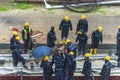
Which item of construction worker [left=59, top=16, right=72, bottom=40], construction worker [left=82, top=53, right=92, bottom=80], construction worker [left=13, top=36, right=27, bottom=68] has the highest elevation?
construction worker [left=59, top=16, right=72, bottom=40]

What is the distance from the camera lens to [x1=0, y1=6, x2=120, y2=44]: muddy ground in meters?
22.1

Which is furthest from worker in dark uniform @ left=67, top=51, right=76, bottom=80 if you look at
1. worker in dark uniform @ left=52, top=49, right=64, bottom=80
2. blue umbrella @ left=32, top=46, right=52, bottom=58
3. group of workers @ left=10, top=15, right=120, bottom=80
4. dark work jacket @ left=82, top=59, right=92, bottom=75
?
blue umbrella @ left=32, top=46, right=52, bottom=58

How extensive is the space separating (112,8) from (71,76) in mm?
7916

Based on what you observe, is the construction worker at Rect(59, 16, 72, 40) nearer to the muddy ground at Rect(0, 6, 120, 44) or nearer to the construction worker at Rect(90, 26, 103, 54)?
the muddy ground at Rect(0, 6, 120, 44)

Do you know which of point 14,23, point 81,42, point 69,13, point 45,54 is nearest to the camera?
point 45,54

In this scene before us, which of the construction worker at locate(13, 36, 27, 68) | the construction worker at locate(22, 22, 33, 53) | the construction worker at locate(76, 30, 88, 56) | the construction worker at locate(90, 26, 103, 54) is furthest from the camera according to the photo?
the construction worker at locate(90, 26, 103, 54)

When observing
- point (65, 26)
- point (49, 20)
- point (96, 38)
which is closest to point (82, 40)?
point (96, 38)

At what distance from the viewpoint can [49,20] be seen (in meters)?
23.6

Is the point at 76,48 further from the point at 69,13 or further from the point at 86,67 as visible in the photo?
the point at 69,13

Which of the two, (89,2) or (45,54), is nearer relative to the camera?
(45,54)

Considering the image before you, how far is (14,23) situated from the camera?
2309 cm

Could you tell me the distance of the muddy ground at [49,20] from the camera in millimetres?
22089

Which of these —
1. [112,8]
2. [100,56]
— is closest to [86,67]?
[100,56]

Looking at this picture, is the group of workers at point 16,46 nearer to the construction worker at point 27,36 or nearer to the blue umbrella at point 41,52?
the construction worker at point 27,36
